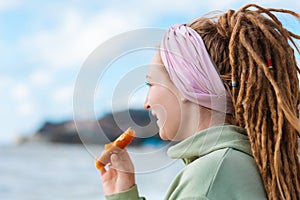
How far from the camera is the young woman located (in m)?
0.92

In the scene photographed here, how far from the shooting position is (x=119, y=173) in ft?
3.42

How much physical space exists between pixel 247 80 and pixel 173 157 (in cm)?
17

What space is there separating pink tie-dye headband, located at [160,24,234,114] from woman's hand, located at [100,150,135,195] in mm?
159

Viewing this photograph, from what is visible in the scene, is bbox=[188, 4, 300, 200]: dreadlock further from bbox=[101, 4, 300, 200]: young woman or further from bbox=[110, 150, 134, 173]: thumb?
bbox=[110, 150, 134, 173]: thumb

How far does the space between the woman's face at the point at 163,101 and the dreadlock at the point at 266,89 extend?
0.29ft

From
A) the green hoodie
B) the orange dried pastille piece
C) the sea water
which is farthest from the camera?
the sea water

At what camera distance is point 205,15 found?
1.11m

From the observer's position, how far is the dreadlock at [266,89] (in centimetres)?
93

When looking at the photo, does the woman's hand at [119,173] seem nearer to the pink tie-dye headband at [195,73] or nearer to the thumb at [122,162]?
the thumb at [122,162]

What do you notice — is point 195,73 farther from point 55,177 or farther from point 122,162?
point 55,177

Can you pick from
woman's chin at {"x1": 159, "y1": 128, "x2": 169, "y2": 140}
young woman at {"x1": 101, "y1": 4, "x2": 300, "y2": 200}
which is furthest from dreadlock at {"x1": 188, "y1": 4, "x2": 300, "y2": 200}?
woman's chin at {"x1": 159, "y1": 128, "x2": 169, "y2": 140}

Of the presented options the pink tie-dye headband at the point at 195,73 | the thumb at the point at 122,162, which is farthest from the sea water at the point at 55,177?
the pink tie-dye headband at the point at 195,73

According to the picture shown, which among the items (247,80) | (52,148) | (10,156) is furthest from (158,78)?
(52,148)

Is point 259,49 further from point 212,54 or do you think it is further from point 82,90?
point 82,90
